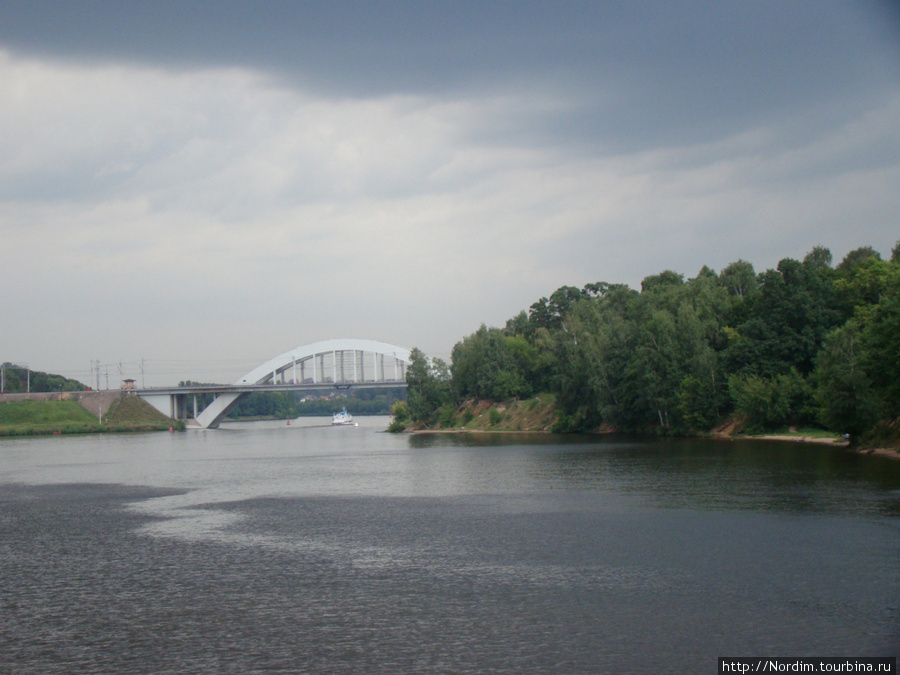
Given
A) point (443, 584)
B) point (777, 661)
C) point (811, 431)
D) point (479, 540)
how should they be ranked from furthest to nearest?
point (811, 431) < point (479, 540) < point (443, 584) < point (777, 661)

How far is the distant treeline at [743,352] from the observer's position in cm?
5056

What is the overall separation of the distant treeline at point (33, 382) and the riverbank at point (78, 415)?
1050 inches

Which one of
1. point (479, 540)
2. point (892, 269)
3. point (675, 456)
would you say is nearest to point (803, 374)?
point (892, 269)

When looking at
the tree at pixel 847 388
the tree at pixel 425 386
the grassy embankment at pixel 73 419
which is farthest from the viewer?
the grassy embankment at pixel 73 419

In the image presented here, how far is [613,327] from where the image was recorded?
89.2 m

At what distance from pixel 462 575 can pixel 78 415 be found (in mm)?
138670

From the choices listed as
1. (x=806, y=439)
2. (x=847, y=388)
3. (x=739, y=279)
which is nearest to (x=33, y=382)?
(x=739, y=279)

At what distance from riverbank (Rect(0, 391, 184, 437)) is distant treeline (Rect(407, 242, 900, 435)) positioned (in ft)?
257

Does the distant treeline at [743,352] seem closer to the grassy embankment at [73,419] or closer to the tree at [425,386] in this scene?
the tree at [425,386]

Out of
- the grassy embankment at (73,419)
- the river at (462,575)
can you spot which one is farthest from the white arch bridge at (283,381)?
the river at (462,575)

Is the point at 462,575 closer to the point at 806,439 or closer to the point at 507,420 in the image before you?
the point at 806,439

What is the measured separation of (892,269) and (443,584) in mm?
59992

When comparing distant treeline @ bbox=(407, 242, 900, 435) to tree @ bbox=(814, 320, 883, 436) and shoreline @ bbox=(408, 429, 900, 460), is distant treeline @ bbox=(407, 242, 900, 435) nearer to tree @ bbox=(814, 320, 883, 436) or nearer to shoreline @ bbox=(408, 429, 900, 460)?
tree @ bbox=(814, 320, 883, 436)

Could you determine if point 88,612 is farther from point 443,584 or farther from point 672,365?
point 672,365
